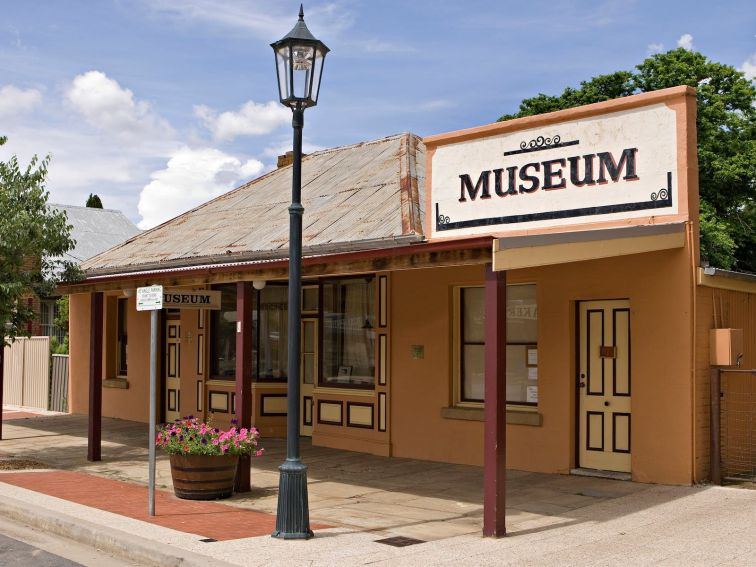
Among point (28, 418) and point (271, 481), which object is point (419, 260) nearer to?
point (271, 481)

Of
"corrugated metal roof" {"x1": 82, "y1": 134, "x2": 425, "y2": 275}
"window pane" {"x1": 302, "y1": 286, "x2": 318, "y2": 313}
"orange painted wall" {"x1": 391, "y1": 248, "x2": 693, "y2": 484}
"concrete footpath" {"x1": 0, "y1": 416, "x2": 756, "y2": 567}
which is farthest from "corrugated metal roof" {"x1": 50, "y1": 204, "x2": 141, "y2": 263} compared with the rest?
Result: "orange painted wall" {"x1": 391, "y1": 248, "x2": 693, "y2": 484}

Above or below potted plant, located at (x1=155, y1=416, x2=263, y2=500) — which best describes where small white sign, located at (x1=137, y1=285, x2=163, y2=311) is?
above

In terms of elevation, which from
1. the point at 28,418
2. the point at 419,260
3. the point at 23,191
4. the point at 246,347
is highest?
the point at 23,191

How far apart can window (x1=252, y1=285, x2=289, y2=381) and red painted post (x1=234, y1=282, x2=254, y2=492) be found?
4.82 meters

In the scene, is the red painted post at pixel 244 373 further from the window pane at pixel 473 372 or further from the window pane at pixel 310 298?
the window pane at pixel 310 298

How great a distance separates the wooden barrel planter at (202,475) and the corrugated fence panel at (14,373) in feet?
45.4

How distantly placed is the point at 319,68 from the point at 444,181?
15.7 feet

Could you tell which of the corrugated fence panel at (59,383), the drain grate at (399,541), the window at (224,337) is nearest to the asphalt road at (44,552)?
the drain grate at (399,541)

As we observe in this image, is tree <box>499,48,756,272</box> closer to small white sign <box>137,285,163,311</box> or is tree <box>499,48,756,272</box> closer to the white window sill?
the white window sill

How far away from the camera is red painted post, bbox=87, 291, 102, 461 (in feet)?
43.7

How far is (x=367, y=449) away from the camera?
1366cm

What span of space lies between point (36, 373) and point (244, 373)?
13.4 metres

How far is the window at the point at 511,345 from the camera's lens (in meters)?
11.9

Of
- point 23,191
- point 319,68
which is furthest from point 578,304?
point 23,191
